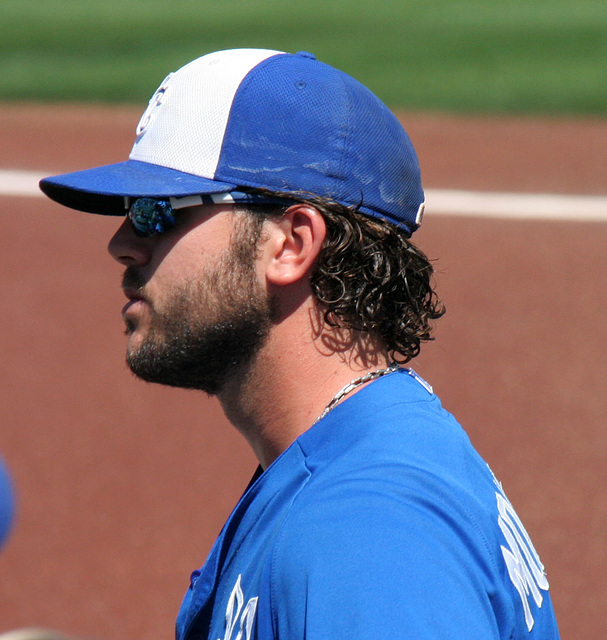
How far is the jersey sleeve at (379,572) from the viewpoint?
128cm

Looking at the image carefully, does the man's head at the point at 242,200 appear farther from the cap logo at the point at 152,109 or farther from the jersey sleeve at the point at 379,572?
the jersey sleeve at the point at 379,572

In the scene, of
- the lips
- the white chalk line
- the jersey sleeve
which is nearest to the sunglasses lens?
the lips

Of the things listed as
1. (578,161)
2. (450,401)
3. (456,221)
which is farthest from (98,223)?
(578,161)

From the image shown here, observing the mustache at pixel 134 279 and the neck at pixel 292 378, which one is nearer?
the neck at pixel 292 378

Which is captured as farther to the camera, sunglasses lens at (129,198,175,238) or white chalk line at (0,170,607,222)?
white chalk line at (0,170,607,222)

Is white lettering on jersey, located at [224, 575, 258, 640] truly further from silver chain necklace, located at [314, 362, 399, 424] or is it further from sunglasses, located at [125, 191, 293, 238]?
sunglasses, located at [125, 191, 293, 238]

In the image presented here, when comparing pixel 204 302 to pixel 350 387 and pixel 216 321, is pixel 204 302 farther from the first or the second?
pixel 350 387

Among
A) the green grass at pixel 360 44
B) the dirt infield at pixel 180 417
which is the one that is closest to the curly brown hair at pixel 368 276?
the dirt infield at pixel 180 417

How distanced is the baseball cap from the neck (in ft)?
0.96

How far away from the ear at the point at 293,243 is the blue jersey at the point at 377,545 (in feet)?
1.01

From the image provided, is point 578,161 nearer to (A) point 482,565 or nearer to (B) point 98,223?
(B) point 98,223

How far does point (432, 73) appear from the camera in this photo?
10.6 meters

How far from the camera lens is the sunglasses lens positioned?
1.92m

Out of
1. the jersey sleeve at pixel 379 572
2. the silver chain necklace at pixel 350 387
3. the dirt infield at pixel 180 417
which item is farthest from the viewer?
the dirt infield at pixel 180 417
